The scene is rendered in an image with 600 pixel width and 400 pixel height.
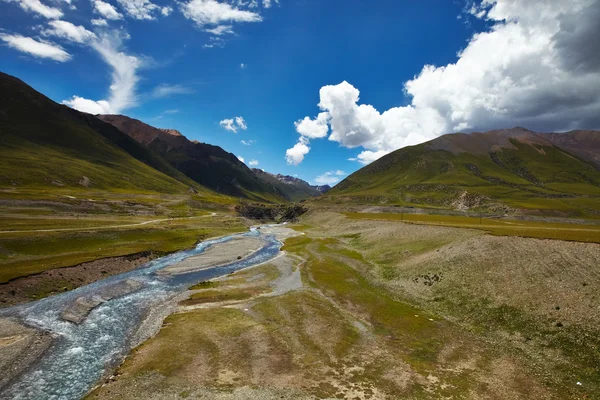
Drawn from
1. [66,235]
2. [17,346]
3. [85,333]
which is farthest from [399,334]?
[66,235]

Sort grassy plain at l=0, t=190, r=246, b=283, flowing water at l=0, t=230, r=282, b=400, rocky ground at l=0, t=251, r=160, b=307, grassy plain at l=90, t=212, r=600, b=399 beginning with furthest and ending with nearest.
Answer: grassy plain at l=0, t=190, r=246, b=283, rocky ground at l=0, t=251, r=160, b=307, grassy plain at l=90, t=212, r=600, b=399, flowing water at l=0, t=230, r=282, b=400

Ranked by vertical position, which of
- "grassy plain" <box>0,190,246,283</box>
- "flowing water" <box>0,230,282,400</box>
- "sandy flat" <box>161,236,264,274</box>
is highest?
"grassy plain" <box>0,190,246,283</box>

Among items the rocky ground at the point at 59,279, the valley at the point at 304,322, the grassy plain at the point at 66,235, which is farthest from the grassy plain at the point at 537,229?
the grassy plain at the point at 66,235

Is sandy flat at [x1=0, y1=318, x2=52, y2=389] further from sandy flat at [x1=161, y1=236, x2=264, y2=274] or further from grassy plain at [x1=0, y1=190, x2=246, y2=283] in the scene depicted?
sandy flat at [x1=161, y1=236, x2=264, y2=274]

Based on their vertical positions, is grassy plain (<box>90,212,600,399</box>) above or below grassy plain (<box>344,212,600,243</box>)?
below

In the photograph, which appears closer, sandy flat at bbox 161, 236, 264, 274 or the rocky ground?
the rocky ground

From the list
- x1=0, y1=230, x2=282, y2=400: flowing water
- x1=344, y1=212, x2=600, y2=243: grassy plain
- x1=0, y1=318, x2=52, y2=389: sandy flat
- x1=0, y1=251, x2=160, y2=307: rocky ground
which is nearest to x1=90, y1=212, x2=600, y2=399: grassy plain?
x1=0, y1=230, x2=282, y2=400: flowing water

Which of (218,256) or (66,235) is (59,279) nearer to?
(66,235)
